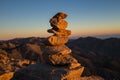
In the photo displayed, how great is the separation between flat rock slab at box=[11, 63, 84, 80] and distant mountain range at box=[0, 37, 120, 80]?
2464 cm

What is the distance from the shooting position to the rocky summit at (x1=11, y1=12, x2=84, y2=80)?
20875 millimetres

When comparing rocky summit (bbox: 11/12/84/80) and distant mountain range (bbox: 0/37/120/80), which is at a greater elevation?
rocky summit (bbox: 11/12/84/80)

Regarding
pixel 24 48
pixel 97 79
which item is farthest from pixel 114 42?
pixel 97 79

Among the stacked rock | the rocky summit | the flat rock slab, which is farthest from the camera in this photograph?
the stacked rock

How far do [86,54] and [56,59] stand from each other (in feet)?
313

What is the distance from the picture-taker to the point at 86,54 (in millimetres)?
115938

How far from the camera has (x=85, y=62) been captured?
87625 mm

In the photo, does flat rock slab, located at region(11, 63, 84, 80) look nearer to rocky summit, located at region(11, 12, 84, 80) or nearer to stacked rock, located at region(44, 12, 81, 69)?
rocky summit, located at region(11, 12, 84, 80)

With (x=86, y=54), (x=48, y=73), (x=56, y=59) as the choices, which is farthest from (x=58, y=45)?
(x=86, y=54)

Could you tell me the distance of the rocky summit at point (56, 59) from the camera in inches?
822

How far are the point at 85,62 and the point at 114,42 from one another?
81.7 m

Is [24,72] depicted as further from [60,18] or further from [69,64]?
[60,18]

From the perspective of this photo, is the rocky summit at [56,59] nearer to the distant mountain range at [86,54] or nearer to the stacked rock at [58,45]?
the stacked rock at [58,45]

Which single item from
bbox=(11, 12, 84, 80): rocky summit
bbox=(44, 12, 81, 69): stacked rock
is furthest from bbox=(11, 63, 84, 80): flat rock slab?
bbox=(44, 12, 81, 69): stacked rock
